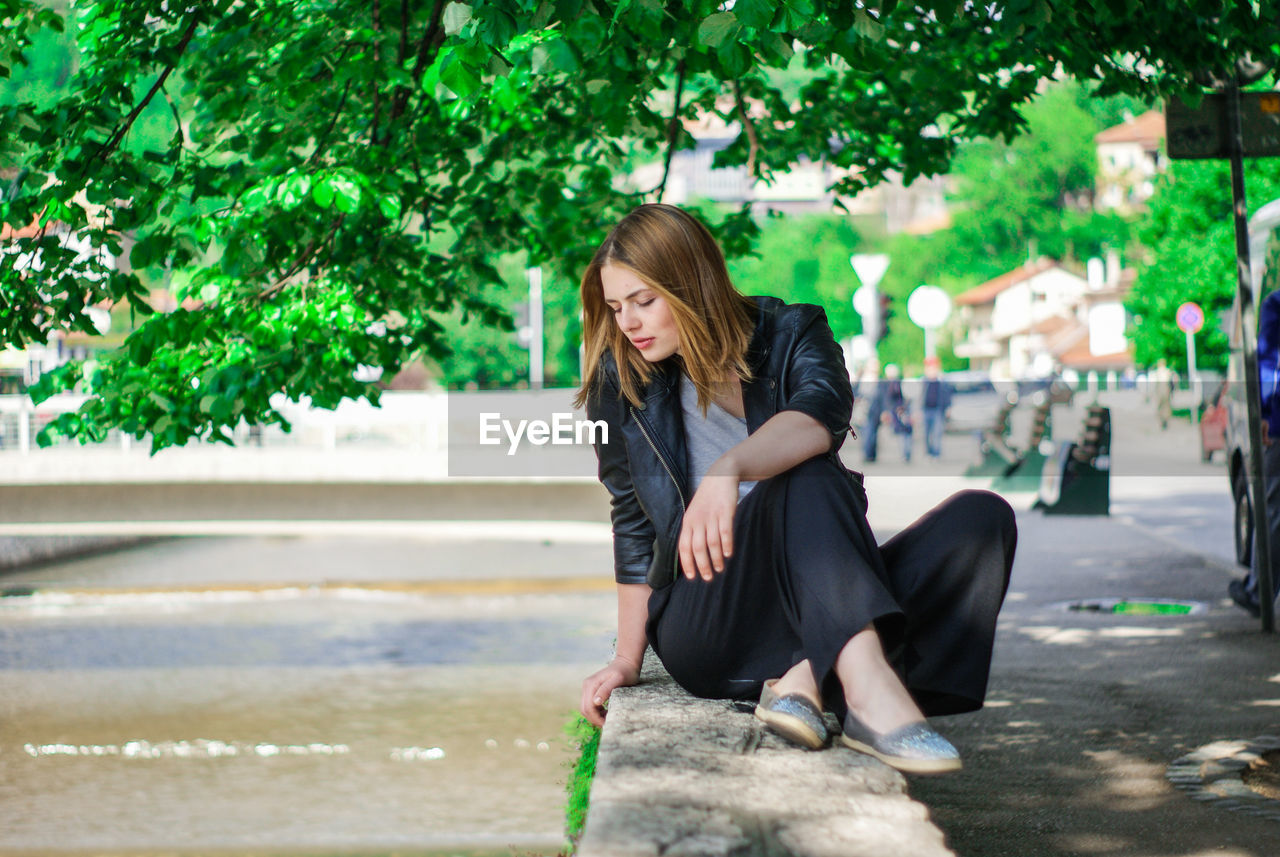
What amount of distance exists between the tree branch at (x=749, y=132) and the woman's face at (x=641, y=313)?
3.84 metres

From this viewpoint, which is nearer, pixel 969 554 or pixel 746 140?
pixel 969 554

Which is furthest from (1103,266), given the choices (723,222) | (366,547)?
(723,222)

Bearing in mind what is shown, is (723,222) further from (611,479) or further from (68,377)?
(611,479)

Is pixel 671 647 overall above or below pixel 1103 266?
below

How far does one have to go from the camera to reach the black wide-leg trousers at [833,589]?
9.64ft

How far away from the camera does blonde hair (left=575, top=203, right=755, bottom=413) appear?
3262 millimetres

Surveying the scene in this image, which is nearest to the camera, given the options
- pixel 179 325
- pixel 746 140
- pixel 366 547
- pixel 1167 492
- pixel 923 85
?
pixel 179 325

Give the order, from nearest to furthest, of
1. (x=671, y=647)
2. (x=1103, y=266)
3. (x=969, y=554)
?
(x=969, y=554)
(x=671, y=647)
(x=1103, y=266)

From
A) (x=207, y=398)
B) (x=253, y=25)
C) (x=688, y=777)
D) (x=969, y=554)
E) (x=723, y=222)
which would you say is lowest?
(x=688, y=777)

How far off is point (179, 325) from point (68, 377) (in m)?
0.63

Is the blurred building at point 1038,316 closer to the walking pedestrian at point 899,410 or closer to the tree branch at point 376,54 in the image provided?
the walking pedestrian at point 899,410

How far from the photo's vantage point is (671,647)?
3.34 m

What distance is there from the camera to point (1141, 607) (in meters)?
9.04

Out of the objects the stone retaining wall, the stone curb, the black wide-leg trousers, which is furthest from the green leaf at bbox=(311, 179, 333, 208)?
the stone retaining wall
